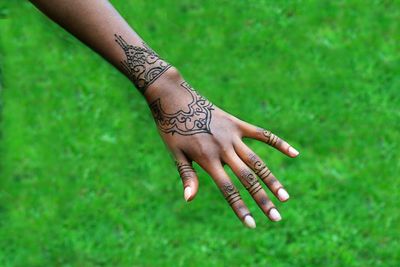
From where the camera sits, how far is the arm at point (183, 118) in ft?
7.50

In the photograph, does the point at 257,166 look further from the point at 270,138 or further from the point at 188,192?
the point at 188,192

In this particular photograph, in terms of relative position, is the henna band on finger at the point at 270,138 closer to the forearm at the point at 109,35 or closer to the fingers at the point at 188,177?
the fingers at the point at 188,177

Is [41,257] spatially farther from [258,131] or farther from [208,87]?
[258,131]

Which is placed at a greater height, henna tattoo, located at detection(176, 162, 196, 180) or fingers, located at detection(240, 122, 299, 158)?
fingers, located at detection(240, 122, 299, 158)

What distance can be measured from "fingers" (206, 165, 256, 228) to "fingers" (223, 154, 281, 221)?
0.04m

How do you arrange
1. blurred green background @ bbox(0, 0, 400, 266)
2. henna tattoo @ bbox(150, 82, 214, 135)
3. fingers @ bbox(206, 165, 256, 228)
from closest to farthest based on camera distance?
fingers @ bbox(206, 165, 256, 228)
henna tattoo @ bbox(150, 82, 214, 135)
blurred green background @ bbox(0, 0, 400, 266)

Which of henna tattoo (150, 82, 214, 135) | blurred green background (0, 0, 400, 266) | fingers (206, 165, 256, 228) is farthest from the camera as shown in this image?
blurred green background (0, 0, 400, 266)

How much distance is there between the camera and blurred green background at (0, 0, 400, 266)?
462 centimetres

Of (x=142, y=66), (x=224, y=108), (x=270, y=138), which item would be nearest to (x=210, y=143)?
(x=270, y=138)

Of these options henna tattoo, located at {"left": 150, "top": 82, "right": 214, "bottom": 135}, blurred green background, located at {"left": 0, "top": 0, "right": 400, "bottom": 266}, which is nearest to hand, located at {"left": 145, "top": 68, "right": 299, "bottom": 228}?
henna tattoo, located at {"left": 150, "top": 82, "right": 214, "bottom": 135}

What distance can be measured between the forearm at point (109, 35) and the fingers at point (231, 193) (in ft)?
1.38

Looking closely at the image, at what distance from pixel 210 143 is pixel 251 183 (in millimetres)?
199

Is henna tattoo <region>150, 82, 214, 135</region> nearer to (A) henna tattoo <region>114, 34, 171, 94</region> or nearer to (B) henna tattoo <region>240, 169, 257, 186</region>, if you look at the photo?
(A) henna tattoo <region>114, 34, 171, 94</region>

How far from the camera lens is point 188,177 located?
2.30 m
